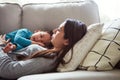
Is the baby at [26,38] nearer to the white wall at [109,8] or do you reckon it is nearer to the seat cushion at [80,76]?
the seat cushion at [80,76]

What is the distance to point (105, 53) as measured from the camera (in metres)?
1.73

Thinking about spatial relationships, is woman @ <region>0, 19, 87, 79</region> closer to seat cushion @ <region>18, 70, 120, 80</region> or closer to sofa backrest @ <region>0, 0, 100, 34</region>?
seat cushion @ <region>18, 70, 120, 80</region>

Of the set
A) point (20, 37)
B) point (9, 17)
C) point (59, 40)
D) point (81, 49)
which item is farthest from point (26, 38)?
point (81, 49)

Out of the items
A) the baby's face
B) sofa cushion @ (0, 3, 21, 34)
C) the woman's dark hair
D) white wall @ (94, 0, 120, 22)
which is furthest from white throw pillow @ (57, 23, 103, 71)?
white wall @ (94, 0, 120, 22)

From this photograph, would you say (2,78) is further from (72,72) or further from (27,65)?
(72,72)

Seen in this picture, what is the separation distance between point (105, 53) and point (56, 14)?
0.65 metres

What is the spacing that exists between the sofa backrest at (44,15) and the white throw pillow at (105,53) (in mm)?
421

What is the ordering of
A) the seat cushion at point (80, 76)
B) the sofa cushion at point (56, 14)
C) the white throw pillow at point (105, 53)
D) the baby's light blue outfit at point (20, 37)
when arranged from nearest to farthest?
the seat cushion at point (80, 76), the white throw pillow at point (105, 53), the baby's light blue outfit at point (20, 37), the sofa cushion at point (56, 14)

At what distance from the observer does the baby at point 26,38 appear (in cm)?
200

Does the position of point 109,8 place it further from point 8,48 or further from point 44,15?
point 8,48

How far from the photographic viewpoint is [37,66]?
1.71m

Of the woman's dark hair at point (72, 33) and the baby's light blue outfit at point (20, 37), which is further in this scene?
the baby's light blue outfit at point (20, 37)

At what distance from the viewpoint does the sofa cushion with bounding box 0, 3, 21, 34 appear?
220 centimetres

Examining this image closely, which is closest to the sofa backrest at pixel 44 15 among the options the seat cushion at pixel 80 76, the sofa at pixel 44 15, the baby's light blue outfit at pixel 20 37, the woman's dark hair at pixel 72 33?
the sofa at pixel 44 15
